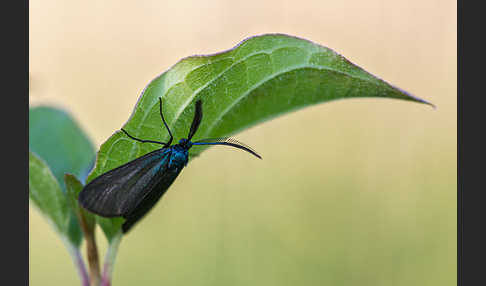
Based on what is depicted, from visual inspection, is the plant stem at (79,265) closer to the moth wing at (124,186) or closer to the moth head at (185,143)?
the moth wing at (124,186)

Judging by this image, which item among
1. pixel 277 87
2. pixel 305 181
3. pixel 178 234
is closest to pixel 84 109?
pixel 178 234

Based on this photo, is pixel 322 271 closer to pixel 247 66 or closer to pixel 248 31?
pixel 248 31

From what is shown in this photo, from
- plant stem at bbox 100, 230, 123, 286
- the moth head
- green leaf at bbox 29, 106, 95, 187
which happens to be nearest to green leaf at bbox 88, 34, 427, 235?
the moth head

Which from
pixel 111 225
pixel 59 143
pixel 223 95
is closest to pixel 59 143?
pixel 59 143

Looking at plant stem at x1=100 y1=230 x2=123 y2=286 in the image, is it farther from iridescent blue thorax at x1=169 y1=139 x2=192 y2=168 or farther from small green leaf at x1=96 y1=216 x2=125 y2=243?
iridescent blue thorax at x1=169 y1=139 x2=192 y2=168

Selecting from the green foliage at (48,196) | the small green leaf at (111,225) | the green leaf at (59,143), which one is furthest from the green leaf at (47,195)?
the green leaf at (59,143)

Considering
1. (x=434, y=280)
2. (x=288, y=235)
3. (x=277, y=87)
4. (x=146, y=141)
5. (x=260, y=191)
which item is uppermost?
(x=277, y=87)
